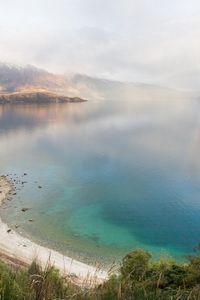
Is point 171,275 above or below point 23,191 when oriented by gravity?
above

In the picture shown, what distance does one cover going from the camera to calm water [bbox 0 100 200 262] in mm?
55781

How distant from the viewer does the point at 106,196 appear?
75.3 meters

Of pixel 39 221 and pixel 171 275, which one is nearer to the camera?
pixel 171 275

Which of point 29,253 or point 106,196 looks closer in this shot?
point 29,253

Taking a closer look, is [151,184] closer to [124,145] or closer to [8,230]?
[8,230]

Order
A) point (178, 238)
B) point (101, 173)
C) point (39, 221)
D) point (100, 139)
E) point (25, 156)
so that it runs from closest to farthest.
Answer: point (178, 238) → point (39, 221) → point (101, 173) → point (25, 156) → point (100, 139)

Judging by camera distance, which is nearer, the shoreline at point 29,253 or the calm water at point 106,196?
the shoreline at point 29,253

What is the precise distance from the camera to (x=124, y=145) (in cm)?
13788

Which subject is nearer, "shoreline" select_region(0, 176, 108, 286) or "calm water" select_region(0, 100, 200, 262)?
"shoreline" select_region(0, 176, 108, 286)

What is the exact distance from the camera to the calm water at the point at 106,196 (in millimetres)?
55781

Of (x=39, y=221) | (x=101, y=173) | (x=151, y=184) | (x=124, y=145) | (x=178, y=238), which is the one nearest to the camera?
(x=178, y=238)

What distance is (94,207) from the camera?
6931cm

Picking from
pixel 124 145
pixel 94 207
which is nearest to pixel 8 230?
pixel 94 207

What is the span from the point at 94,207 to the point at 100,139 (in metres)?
85.4
